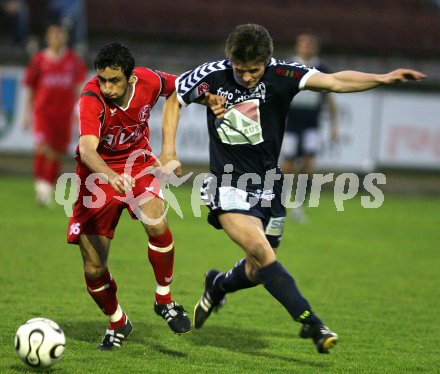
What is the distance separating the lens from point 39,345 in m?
4.94

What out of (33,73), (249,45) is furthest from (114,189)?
(33,73)

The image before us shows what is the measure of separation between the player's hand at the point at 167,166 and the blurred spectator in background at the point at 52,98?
750 cm

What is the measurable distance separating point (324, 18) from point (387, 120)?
17.3 feet

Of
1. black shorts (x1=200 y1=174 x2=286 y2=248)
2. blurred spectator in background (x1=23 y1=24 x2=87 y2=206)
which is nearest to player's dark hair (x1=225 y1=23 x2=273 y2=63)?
black shorts (x1=200 y1=174 x2=286 y2=248)

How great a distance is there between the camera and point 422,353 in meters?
5.95

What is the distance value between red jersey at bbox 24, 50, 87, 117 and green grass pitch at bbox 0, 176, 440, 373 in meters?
1.52

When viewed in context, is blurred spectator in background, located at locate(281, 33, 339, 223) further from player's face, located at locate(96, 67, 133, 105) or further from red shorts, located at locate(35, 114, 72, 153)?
player's face, located at locate(96, 67, 133, 105)

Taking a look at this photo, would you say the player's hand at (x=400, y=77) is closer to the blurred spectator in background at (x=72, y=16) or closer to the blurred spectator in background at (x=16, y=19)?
the blurred spectator in background at (x=72, y=16)

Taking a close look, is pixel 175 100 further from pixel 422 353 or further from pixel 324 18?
pixel 324 18

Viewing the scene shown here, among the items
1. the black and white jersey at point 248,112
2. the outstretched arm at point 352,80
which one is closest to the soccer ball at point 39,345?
the black and white jersey at point 248,112

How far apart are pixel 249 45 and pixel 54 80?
8.56 metres

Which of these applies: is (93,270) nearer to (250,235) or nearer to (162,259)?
(162,259)

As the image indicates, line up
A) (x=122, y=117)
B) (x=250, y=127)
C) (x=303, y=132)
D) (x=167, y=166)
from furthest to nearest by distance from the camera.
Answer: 1. (x=303, y=132)
2. (x=250, y=127)
3. (x=122, y=117)
4. (x=167, y=166)

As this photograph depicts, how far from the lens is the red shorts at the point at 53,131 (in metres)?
13.5
